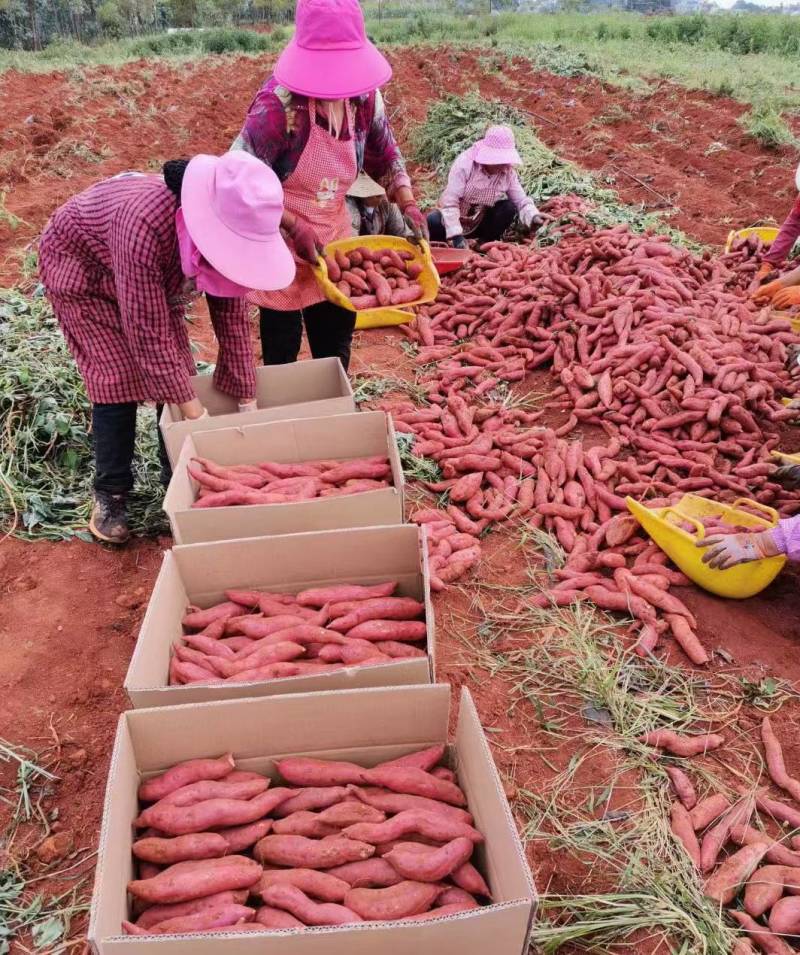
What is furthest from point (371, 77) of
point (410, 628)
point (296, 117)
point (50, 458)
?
point (50, 458)

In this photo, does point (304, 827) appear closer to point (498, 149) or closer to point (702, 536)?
point (702, 536)

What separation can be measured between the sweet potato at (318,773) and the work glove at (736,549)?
1.87 metres

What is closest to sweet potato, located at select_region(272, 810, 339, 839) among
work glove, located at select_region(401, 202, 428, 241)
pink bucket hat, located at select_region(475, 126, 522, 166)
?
work glove, located at select_region(401, 202, 428, 241)

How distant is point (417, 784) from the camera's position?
6.39 feet

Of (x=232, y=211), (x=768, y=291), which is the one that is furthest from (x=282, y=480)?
(x=768, y=291)

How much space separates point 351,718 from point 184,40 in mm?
36578

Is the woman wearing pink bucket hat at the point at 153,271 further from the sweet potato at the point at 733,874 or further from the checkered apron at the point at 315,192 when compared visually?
the sweet potato at the point at 733,874

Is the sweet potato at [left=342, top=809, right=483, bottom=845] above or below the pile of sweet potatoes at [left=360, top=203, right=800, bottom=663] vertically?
above

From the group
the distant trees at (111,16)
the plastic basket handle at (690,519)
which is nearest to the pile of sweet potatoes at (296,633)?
the plastic basket handle at (690,519)

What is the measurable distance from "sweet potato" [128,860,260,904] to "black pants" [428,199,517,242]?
6.99 meters

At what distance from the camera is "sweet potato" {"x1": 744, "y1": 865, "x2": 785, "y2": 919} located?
212cm

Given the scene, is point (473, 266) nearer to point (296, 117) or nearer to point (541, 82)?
point (296, 117)

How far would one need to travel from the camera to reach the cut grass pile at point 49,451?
372cm

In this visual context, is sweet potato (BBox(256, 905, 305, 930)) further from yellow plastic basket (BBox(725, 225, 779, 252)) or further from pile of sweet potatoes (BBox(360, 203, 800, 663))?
yellow plastic basket (BBox(725, 225, 779, 252))
